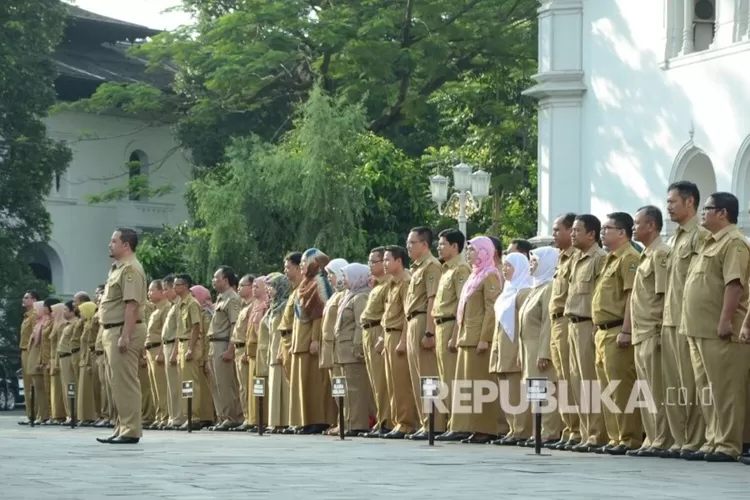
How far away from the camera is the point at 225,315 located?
24297mm

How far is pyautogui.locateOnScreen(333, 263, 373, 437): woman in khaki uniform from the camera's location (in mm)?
20719

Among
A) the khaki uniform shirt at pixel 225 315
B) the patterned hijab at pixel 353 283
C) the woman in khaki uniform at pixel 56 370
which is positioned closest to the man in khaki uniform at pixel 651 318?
the patterned hijab at pixel 353 283

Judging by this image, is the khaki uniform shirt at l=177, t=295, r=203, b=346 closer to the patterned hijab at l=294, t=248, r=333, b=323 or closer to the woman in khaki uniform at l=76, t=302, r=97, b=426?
the patterned hijab at l=294, t=248, r=333, b=323

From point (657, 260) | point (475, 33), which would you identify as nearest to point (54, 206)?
point (475, 33)

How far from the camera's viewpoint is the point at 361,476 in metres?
12.4

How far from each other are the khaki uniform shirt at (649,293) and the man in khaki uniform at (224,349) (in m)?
9.52

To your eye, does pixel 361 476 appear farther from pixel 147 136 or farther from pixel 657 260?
pixel 147 136

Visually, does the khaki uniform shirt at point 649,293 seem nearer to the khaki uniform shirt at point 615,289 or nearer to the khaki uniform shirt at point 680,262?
the khaki uniform shirt at point 680,262

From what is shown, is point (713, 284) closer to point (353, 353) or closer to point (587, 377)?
point (587, 377)

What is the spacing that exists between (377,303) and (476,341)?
1.99 metres

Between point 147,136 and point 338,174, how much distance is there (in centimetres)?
1967

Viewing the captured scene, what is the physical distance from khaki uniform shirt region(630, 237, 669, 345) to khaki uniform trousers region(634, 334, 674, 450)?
0.28 ft

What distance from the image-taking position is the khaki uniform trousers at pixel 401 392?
19375 mm

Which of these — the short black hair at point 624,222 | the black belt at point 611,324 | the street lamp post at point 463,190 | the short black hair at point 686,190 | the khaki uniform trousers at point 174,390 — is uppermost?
the street lamp post at point 463,190
